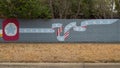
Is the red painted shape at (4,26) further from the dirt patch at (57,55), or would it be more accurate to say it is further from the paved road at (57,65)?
the paved road at (57,65)

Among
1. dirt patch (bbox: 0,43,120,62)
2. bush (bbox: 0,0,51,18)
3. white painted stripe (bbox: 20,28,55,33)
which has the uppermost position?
bush (bbox: 0,0,51,18)

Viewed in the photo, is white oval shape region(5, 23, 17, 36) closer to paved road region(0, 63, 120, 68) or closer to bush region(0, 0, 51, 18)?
bush region(0, 0, 51, 18)

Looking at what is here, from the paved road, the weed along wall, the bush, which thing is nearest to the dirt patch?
the paved road

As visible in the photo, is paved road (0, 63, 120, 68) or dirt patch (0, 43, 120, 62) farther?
dirt patch (0, 43, 120, 62)

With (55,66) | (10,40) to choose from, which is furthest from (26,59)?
(10,40)

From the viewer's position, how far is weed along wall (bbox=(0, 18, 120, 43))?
21219 mm

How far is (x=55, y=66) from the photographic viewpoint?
11797 millimetres

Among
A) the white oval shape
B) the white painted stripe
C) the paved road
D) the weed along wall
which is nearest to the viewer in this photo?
the paved road

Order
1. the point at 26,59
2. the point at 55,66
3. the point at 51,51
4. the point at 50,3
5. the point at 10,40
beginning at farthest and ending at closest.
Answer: the point at 50,3, the point at 10,40, the point at 51,51, the point at 26,59, the point at 55,66

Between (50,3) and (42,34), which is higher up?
(50,3)

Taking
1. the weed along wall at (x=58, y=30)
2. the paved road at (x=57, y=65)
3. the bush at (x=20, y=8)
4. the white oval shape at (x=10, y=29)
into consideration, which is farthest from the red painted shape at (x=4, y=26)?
the paved road at (x=57, y=65)

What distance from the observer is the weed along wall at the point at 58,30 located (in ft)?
69.6

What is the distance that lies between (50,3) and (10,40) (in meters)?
5.31

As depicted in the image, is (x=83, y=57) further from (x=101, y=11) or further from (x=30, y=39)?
(x=101, y=11)
